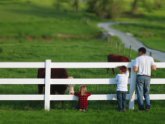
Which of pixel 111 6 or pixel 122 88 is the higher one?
pixel 111 6

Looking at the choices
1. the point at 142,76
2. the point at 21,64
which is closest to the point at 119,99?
the point at 142,76

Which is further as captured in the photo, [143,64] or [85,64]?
[85,64]

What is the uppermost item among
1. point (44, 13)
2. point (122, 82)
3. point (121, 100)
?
point (44, 13)

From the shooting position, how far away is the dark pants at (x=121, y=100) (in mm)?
15030

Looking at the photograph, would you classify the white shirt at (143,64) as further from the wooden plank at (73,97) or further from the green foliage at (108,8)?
the green foliage at (108,8)

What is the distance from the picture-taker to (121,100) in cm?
1504

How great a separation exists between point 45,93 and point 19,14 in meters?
75.2

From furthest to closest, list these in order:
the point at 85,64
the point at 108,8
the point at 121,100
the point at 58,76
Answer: the point at 108,8 → the point at 58,76 → the point at 85,64 → the point at 121,100

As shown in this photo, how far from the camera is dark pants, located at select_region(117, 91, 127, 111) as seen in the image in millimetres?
15030

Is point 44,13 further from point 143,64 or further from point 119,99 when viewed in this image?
point 119,99

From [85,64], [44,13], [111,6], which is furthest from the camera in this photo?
[111,6]

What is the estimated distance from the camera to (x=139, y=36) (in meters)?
67.1

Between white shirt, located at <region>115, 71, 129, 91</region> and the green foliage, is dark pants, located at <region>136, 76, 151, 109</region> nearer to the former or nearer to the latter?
white shirt, located at <region>115, 71, 129, 91</region>

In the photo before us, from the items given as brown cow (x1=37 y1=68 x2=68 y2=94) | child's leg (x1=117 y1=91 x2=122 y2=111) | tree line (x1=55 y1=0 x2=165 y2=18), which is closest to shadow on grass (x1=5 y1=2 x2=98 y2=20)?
tree line (x1=55 y1=0 x2=165 y2=18)
